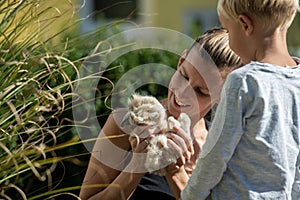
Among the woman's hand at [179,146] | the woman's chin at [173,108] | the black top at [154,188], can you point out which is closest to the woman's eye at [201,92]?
the woman's chin at [173,108]

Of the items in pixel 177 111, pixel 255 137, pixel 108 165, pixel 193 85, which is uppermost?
pixel 255 137

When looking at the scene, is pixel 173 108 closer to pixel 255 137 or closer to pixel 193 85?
pixel 193 85

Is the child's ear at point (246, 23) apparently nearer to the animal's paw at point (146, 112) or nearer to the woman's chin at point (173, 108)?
the animal's paw at point (146, 112)

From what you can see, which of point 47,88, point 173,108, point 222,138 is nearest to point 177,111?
point 173,108

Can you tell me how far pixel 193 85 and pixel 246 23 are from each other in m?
0.72

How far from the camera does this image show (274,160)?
8.30ft

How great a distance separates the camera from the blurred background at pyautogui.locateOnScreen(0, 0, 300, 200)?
2.55 metres

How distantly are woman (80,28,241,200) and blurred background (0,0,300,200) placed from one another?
10cm

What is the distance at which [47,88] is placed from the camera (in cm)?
326

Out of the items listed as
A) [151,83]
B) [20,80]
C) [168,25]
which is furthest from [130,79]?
[168,25]

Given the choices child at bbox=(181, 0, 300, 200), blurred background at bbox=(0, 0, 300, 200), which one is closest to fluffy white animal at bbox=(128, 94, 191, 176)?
blurred background at bbox=(0, 0, 300, 200)

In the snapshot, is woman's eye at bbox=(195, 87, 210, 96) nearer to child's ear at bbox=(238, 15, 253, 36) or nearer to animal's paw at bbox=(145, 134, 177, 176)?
animal's paw at bbox=(145, 134, 177, 176)

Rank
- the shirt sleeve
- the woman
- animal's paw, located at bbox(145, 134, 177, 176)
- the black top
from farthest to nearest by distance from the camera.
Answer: the black top
the woman
animal's paw, located at bbox(145, 134, 177, 176)
the shirt sleeve

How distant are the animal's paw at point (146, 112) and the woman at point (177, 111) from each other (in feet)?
0.77
